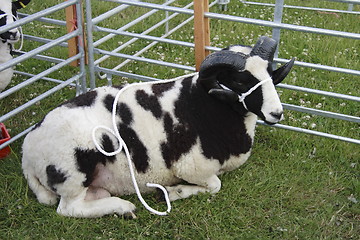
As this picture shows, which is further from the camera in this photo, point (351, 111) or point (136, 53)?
point (136, 53)

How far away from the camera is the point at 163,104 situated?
360 centimetres

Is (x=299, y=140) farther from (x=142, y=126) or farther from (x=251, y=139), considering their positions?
(x=142, y=126)

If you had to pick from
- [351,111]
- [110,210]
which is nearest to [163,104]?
[110,210]

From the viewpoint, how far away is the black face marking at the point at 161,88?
12.0 ft

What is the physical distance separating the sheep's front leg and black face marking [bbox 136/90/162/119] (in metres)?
0.55

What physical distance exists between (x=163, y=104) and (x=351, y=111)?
7.13 feet

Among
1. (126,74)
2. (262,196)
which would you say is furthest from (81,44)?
(262,196)

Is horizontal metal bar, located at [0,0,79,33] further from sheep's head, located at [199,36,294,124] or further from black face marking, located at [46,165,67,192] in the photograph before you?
sheep's head, located at [199,36,294,124]

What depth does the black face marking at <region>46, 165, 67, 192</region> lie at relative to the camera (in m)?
3.38

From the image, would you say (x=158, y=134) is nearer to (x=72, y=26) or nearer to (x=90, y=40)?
(x=90, y=40)

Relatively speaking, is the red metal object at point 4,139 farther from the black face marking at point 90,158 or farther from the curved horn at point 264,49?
the curved horn at point 264,49

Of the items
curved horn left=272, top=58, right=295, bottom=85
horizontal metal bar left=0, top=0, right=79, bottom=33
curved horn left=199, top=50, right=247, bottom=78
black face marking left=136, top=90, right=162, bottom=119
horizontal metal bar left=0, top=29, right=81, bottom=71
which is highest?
horizontal metal bar left=0, top=0, right=79, bottom=33

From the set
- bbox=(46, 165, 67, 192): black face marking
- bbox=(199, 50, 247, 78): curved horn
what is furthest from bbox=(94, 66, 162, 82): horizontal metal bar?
bbox=(46, 165, 67, 192): black face marking

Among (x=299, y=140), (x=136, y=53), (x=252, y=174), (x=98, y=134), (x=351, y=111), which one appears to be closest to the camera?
(x=98, y=134)
